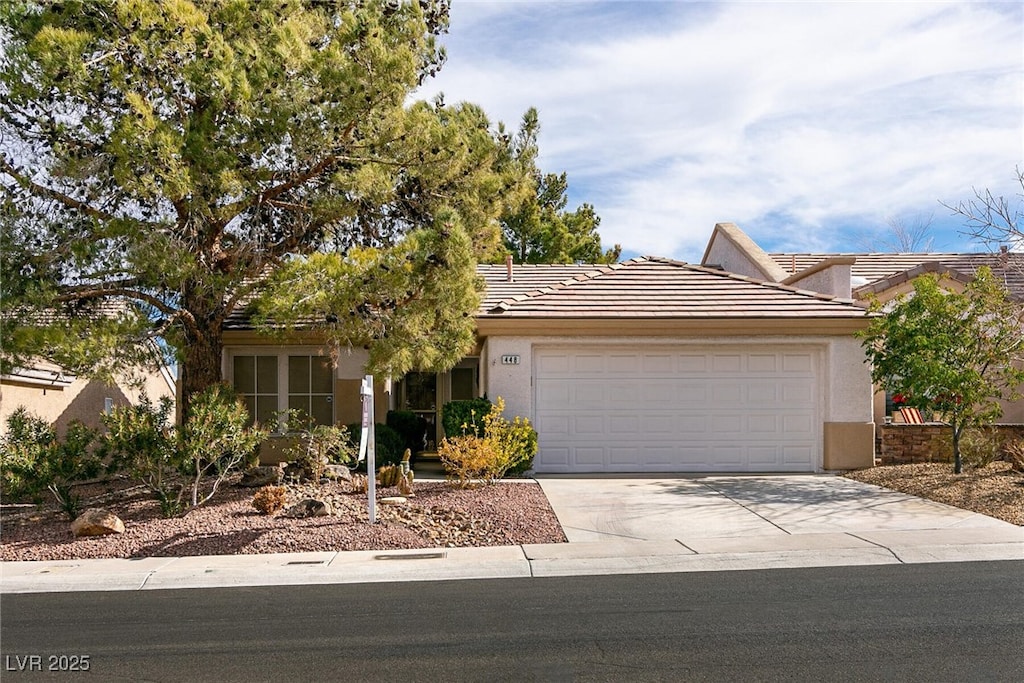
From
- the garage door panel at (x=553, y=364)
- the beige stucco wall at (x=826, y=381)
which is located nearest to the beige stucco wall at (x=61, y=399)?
the beige stucco wall at (x=826, y=381)

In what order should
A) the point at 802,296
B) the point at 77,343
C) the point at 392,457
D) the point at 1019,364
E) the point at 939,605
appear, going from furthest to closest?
the point at 1019,364, the point at 802,296, the point at 392,457, the point at 77,343, the point at 939,605

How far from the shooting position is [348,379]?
56.6 feet

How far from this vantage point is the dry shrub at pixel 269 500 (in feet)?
38.5

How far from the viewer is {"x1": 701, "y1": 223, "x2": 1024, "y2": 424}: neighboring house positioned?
58.9ft

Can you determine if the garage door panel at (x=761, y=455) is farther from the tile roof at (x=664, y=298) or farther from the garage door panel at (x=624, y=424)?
the tile roof at (x=664, y=298)

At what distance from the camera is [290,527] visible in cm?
1099

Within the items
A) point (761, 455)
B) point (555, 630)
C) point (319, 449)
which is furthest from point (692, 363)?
point (555, 630)

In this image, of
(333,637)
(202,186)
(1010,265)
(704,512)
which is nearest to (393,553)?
(333,637)

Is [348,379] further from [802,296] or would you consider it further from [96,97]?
[802,296]

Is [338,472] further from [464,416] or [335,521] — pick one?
[335,521]

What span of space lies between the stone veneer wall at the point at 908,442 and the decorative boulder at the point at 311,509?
10.0 meters

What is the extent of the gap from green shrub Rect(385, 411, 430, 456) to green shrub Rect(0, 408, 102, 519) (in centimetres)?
609

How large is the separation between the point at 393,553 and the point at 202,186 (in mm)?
5148

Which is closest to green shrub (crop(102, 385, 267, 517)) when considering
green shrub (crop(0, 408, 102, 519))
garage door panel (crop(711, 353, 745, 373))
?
green shrub (crop(0, 408, 102, 519))
